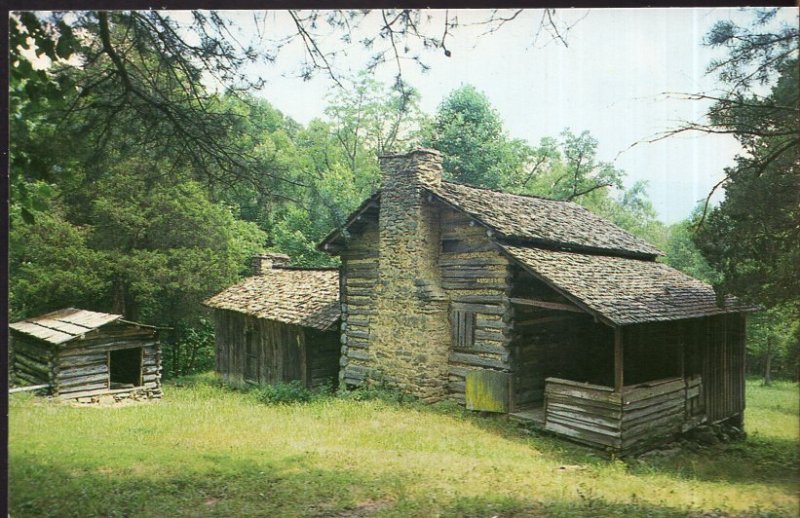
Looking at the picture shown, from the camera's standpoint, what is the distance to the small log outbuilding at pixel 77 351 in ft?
44.4

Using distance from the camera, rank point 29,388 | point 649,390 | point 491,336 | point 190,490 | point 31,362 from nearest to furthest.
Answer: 1. point 190,490
2. point 649,390
3. point 491,336
4. point 29,388
5. point 31,362

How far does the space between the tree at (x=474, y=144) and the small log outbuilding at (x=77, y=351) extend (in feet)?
32.5

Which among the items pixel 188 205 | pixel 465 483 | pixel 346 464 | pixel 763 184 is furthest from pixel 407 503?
pixel 188 205

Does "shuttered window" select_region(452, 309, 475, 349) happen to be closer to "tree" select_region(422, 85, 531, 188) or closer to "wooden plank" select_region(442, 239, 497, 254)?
"wooden plank" select_region(442, 239, 497, 254)

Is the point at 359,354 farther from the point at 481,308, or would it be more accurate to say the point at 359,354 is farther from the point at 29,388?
the point at 29,388

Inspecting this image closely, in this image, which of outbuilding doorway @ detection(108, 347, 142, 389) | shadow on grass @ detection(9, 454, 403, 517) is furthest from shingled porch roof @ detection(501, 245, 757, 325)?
outbuilding doorway @ detection(108, 347, 142, 389)

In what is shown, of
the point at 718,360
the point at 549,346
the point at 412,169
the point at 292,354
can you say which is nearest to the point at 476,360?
the point at 549,346

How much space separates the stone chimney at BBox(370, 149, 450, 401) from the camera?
12352mm

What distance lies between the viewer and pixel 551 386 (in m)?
10.3

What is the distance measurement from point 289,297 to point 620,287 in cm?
1039

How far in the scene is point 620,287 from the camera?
35.6ft

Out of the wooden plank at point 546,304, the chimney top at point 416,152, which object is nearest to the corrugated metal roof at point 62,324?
the chimney top at point 416,152

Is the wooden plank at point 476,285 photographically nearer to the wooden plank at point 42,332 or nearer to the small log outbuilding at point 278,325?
the small log outbuilding at point 278,325

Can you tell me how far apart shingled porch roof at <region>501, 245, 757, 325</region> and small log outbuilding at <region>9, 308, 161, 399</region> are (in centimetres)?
1089
